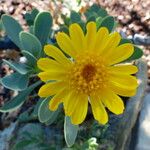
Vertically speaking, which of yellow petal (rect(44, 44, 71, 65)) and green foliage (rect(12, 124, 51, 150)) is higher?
yellow petal (rect(44, 44, 71, 65))

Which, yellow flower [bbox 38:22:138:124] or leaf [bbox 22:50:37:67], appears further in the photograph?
leaf [bbox 22:50:37:67]

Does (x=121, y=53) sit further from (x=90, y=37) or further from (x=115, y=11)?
(x=115, y=11)

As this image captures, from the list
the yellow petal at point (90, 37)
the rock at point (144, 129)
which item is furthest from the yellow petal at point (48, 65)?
the rock at point (144, 129)

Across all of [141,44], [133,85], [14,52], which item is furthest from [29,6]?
[133,85]

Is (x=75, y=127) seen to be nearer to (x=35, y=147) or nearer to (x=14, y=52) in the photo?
(x=35, y=147)

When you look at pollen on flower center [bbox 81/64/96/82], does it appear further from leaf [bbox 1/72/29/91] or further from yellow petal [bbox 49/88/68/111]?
leaf [bbox 1/72/29/91]

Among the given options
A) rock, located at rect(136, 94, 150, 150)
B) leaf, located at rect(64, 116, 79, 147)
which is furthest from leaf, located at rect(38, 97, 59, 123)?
rock, located at rect(136, 94, 150, 150)

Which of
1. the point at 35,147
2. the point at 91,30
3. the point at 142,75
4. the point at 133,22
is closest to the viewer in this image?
the point at 91,30
